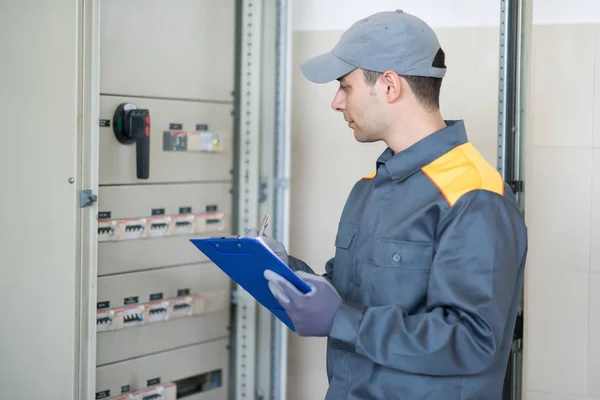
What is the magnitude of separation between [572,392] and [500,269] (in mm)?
1540

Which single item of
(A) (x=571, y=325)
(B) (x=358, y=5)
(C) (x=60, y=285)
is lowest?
(A) (x=571, y=325)

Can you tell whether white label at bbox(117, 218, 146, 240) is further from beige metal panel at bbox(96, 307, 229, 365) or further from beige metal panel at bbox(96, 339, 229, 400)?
beige metal panel at bbox(96, 339, 229, 400)

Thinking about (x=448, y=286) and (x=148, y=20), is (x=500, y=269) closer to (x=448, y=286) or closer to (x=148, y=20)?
(x=448, y=286)

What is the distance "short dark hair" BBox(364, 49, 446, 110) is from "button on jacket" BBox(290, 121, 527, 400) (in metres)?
0.07

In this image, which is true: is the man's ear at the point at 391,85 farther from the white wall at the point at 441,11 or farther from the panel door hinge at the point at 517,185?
the white wall at the point at 441,11

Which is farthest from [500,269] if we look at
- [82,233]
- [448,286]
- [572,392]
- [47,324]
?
[572,392]

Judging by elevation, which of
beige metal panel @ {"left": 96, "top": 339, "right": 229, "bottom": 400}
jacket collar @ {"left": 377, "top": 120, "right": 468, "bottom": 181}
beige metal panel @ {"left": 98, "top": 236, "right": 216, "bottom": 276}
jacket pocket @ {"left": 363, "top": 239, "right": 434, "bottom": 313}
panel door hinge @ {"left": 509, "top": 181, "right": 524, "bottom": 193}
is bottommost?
beige metal panel @ {"left": 96, "top": 339, "right": 229, "bottom": 400}

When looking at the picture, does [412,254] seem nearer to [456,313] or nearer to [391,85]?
[456,313]

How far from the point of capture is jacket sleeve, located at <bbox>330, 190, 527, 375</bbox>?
128 cm

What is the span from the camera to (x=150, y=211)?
2494 mm

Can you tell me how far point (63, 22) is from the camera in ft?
6.62

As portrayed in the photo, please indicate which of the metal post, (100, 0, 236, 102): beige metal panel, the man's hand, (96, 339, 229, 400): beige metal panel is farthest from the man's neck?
(96, 339, 229, 400): beige metal panel

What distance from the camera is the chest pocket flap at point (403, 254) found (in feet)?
4.50

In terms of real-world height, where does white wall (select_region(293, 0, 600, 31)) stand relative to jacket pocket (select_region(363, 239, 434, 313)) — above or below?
above
